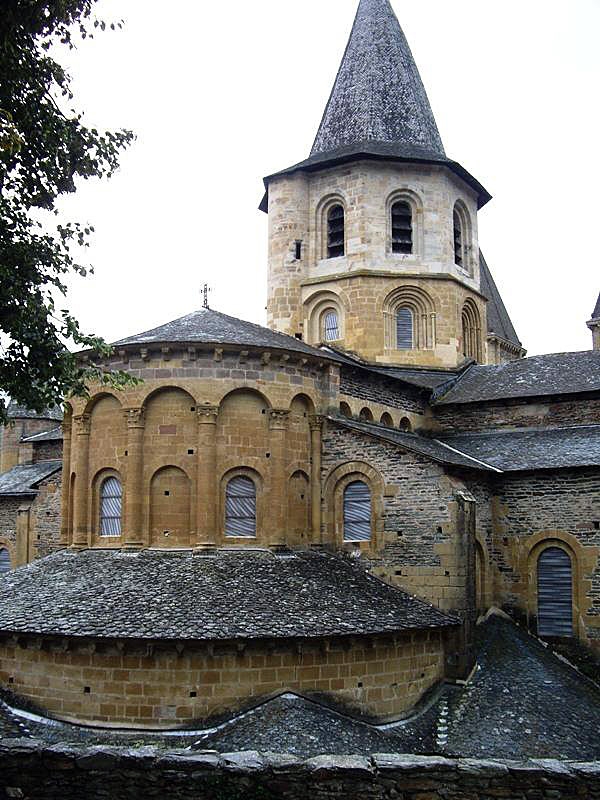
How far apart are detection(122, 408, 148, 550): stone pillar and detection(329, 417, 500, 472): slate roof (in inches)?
177

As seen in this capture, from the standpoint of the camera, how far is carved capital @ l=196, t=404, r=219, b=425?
60.3 feet

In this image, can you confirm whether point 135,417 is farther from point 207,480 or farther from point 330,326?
point 330,326

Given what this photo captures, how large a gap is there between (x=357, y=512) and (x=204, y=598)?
195 inches

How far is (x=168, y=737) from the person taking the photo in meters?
14.5

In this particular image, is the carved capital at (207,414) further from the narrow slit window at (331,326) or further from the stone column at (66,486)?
the narrow slit window at (331,326)

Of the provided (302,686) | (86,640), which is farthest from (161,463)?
(302,686)

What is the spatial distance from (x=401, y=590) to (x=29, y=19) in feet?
42.5

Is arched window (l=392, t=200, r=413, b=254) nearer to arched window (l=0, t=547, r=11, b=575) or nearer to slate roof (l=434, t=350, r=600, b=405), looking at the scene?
slate roof (l=434, t=350, r=600, b=405)

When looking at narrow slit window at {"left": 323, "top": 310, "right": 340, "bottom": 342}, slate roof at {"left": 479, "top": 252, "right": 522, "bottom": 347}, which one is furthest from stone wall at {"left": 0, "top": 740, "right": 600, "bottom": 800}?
slate roof at {"left": 479, "top": 252, "right": 522, "bottom": 347}

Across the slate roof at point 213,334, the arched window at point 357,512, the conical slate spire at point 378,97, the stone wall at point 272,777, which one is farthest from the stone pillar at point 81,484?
the conical slate spire at point 378,97

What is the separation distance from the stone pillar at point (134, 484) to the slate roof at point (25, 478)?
1074 centimetres

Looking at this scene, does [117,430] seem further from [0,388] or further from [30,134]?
Result: [30,134]

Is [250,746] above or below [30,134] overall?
below

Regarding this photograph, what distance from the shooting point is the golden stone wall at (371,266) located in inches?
1042
